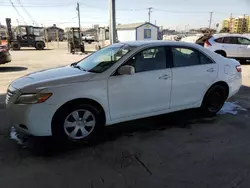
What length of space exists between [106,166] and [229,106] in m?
3.73

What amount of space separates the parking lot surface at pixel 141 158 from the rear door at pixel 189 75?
1.60ft

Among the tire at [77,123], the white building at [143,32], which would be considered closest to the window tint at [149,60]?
the tire at [77,123]

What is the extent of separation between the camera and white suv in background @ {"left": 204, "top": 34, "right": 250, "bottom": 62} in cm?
1342

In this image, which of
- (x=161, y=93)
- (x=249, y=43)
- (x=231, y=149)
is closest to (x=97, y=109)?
(x=161, y=93)

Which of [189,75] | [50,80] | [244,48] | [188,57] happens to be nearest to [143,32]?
[244,48]

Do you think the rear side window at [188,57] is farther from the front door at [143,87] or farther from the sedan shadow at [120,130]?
the sedan shadow at [120,130]

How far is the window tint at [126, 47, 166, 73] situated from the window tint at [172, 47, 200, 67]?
24 centimetres

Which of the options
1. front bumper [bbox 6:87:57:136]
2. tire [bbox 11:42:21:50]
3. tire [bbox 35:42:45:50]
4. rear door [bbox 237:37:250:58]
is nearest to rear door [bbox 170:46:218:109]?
front bumper [bbox 6:87:57:136]

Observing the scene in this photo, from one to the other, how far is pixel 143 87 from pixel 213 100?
5.78 ft

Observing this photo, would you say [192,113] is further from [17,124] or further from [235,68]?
[17,124]

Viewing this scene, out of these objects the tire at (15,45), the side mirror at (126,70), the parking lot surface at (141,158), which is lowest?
the parking lot surface at (141,158)

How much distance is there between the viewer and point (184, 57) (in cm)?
445

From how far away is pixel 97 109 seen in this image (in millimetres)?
3719

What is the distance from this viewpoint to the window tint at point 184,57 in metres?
4.33
